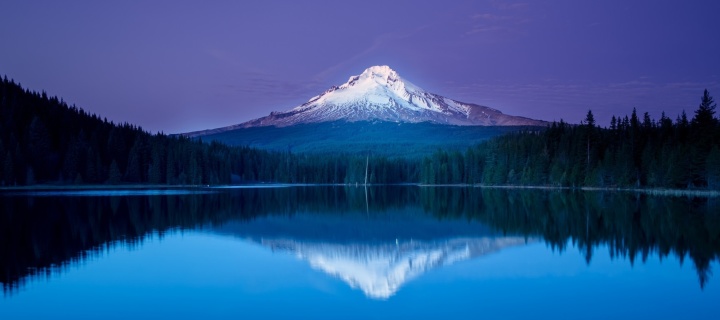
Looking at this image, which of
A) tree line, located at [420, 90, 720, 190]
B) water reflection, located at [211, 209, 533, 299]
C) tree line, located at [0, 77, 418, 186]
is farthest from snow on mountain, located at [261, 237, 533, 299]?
tree line, located at [0, 77, 418, 186]

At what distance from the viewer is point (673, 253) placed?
2428cm

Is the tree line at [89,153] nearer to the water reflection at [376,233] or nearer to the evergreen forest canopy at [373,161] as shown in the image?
the evergreen forest canopy at [373,161]

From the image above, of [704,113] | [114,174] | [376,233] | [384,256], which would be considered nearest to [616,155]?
[704,113]

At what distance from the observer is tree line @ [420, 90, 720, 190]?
6962cm

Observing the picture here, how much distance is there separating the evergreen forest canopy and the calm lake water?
4101 cm

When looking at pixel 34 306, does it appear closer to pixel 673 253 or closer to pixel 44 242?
pixel 44 242

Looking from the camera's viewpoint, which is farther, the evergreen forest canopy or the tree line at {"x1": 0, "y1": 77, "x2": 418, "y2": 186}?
the tree line at {"x1": 0, "y1": 77, "x2": 418, "y2": 186}

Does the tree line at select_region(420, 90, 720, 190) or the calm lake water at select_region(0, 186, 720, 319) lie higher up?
the tree line at select_region(420, 90, 720, 190)

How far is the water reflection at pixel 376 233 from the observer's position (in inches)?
901

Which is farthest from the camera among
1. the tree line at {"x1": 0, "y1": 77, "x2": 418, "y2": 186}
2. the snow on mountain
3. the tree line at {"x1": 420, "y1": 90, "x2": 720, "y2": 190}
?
the tree line at {"x1": 0, "y1": 77, "x2": 418, "y2": 186}

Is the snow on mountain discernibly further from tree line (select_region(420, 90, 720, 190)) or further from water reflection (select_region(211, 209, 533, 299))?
tree line (select_region(420, 90, 720, 190))

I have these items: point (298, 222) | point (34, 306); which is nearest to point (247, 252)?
point (34, 306)

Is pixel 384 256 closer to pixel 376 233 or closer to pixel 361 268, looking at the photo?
pixel 361 268

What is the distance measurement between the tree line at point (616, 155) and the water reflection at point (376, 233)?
27178 mm
